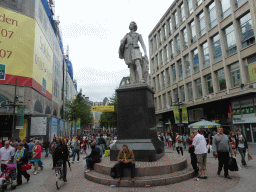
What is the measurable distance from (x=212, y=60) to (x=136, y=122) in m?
20.9

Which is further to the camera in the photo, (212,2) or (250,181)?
(212,2)

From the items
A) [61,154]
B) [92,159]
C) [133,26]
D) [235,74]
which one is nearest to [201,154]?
[92,159]

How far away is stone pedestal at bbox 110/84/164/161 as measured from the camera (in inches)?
294

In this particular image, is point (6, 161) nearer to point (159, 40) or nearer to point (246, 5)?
point (246, 5)

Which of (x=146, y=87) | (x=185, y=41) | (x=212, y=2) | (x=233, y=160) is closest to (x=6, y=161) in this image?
(x=146, y=87)

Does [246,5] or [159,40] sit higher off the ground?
[159,40]

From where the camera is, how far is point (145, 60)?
9.47m

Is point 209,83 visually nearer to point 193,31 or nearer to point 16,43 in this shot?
point 193,31

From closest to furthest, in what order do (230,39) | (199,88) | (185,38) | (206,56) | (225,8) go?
(230,39), (225,8), (206,56), (199,88), (185,38)

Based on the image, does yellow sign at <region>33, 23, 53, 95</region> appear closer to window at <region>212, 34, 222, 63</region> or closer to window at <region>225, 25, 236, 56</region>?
window at <region>212, 34, 222, 63</region>

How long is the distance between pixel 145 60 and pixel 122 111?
2953mm

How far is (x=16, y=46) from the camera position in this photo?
23.8 meters

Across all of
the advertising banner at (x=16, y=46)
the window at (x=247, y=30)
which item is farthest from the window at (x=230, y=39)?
the advertising banner at (x=16, y=46)

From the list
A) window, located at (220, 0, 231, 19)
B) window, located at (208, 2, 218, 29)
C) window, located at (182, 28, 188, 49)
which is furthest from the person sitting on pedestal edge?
window, located at (182, 28, 188, 49)
